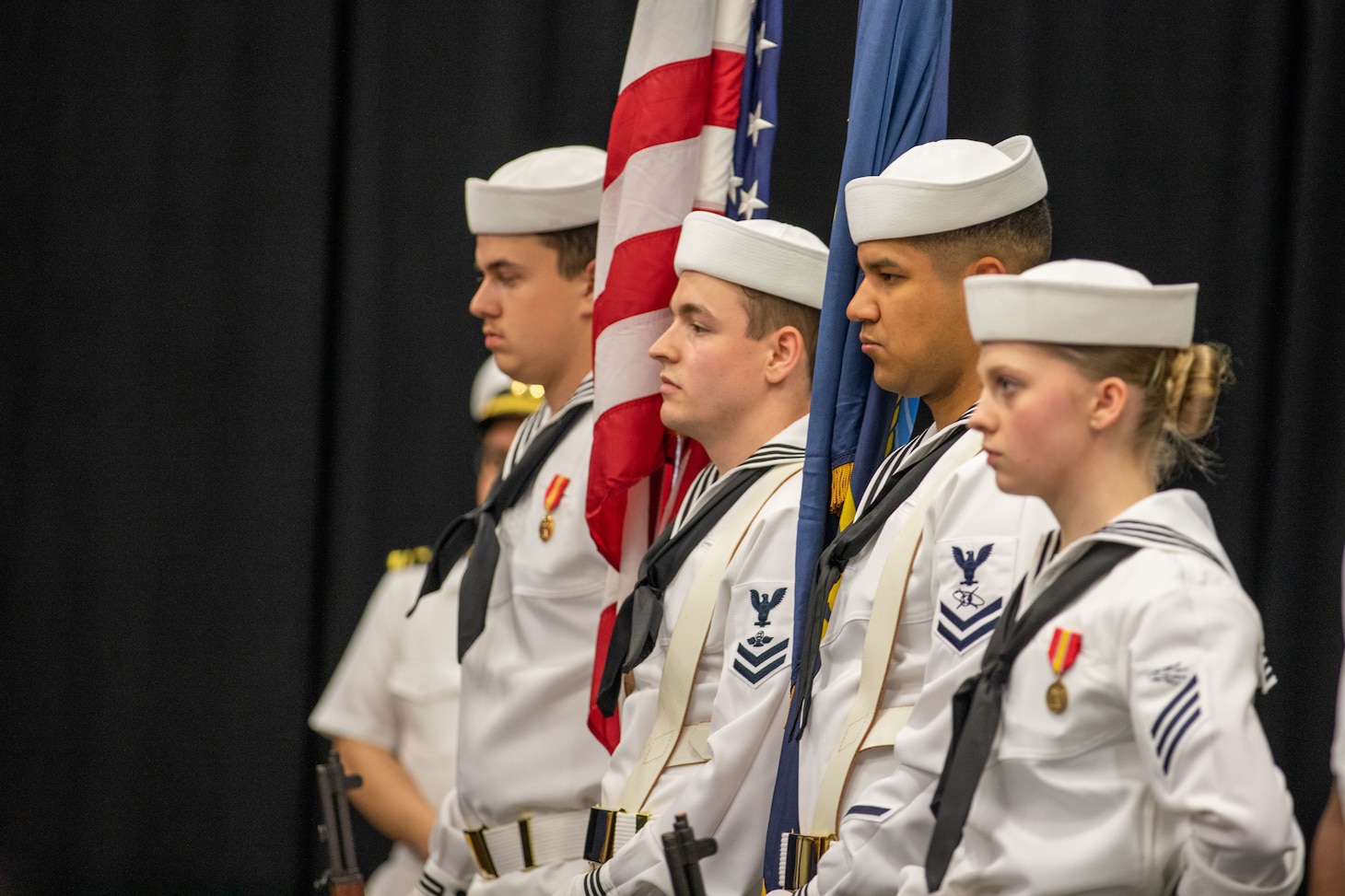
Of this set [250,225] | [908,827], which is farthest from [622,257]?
[250,225]

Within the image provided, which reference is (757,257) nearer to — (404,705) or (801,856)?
(801,856)

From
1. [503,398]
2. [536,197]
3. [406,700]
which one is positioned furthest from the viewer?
[503,398]

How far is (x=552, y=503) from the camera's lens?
2951mm

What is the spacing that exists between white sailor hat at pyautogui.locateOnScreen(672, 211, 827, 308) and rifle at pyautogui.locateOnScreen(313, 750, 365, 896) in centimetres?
116

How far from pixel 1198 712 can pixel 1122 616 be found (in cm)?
13

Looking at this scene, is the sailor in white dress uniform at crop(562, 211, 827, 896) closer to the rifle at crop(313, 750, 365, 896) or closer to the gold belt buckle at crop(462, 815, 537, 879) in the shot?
the gold belt buckle at crop(462, 815, 537, 879)

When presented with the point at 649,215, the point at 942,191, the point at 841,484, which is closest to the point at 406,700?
the point at 649,215

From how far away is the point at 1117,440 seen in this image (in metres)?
1.71

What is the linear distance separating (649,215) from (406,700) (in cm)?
150

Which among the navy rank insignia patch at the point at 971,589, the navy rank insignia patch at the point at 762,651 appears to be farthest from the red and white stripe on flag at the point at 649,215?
the navy rank insignia patch at the point at 971,589

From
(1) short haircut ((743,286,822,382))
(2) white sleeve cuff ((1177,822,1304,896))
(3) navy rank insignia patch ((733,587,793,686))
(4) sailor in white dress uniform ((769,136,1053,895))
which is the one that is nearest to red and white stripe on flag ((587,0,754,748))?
(1) short haircut ((743,286,822,382))

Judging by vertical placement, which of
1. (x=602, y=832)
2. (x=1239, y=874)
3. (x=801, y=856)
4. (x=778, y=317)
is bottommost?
(x=602, y=832)

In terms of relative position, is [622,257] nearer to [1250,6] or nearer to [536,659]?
[536,659]

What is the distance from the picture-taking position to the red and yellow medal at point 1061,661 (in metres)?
1.63
